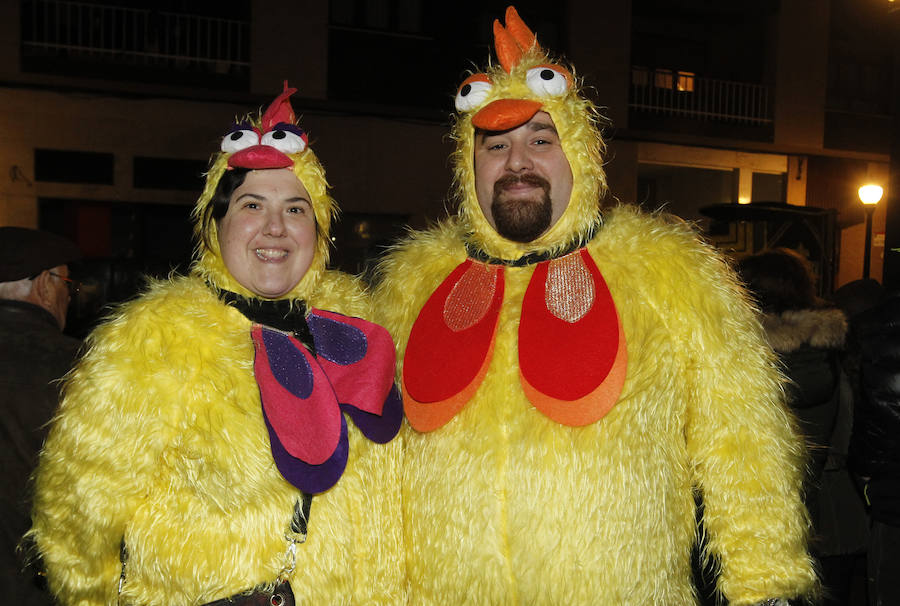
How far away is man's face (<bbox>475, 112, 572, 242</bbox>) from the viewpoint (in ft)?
7.52

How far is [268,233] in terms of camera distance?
2.11m

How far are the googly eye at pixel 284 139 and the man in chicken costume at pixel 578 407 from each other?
1.87 ft

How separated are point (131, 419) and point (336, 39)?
10.7 metres

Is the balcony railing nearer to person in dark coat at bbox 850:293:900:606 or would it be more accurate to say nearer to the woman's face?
person in dark coat at bbox 850:293:900:606

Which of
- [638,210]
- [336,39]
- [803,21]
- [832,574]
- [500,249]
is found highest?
[803,21]

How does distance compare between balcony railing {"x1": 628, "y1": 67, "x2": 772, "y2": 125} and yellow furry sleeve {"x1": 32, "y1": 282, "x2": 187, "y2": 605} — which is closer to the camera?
yellow furry sleeve {"x1": 32, "y1": 282, "x2": 187, "y2": 605}

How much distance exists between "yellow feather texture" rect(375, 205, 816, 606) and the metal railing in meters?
10.1

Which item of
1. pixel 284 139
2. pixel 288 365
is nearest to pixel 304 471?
pixel 288 365

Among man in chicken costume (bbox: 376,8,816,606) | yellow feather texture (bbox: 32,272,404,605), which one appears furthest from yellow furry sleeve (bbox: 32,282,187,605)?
man in chicken costume (bbox: 376,8,816,606)

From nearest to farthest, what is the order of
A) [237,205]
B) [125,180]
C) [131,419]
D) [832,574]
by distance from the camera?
1. [131,419]
2. [237,205]
3. [832,574]
4. [125,180]

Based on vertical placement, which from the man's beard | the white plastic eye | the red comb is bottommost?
the man's beard

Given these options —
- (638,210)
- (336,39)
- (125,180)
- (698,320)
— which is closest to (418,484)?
(698,320)

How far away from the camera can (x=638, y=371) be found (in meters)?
2.11

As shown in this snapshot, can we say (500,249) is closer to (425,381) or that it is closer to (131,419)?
(425,381)
